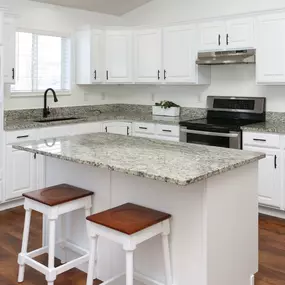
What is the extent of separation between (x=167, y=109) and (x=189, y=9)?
1398mm

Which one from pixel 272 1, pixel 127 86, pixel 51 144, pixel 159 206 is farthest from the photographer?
pixel 127 86

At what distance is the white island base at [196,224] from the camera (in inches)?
90.0

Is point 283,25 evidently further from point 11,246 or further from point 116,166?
point 11,246

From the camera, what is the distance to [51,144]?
3.04 meters

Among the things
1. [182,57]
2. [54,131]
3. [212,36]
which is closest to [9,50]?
[54,131]

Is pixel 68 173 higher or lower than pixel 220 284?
higher

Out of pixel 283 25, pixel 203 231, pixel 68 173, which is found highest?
pixel 283 25

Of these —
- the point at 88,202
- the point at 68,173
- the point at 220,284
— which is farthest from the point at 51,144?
the point at 220,284

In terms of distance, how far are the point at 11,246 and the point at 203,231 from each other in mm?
1998

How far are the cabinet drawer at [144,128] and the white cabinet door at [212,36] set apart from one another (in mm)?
1187

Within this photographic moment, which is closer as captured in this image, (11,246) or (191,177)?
(191,177)

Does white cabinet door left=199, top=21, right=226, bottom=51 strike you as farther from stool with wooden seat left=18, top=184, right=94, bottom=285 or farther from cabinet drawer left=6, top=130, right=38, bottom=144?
stool with wooden seat left=18, top=184, right=94, bottom=285

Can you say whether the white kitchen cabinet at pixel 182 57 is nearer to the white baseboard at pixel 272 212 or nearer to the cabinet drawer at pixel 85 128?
Answer: the cabinet drawer at pixel 85 128

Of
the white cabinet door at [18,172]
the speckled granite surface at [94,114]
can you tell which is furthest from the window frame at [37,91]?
the white cabinet door at [18,172]
